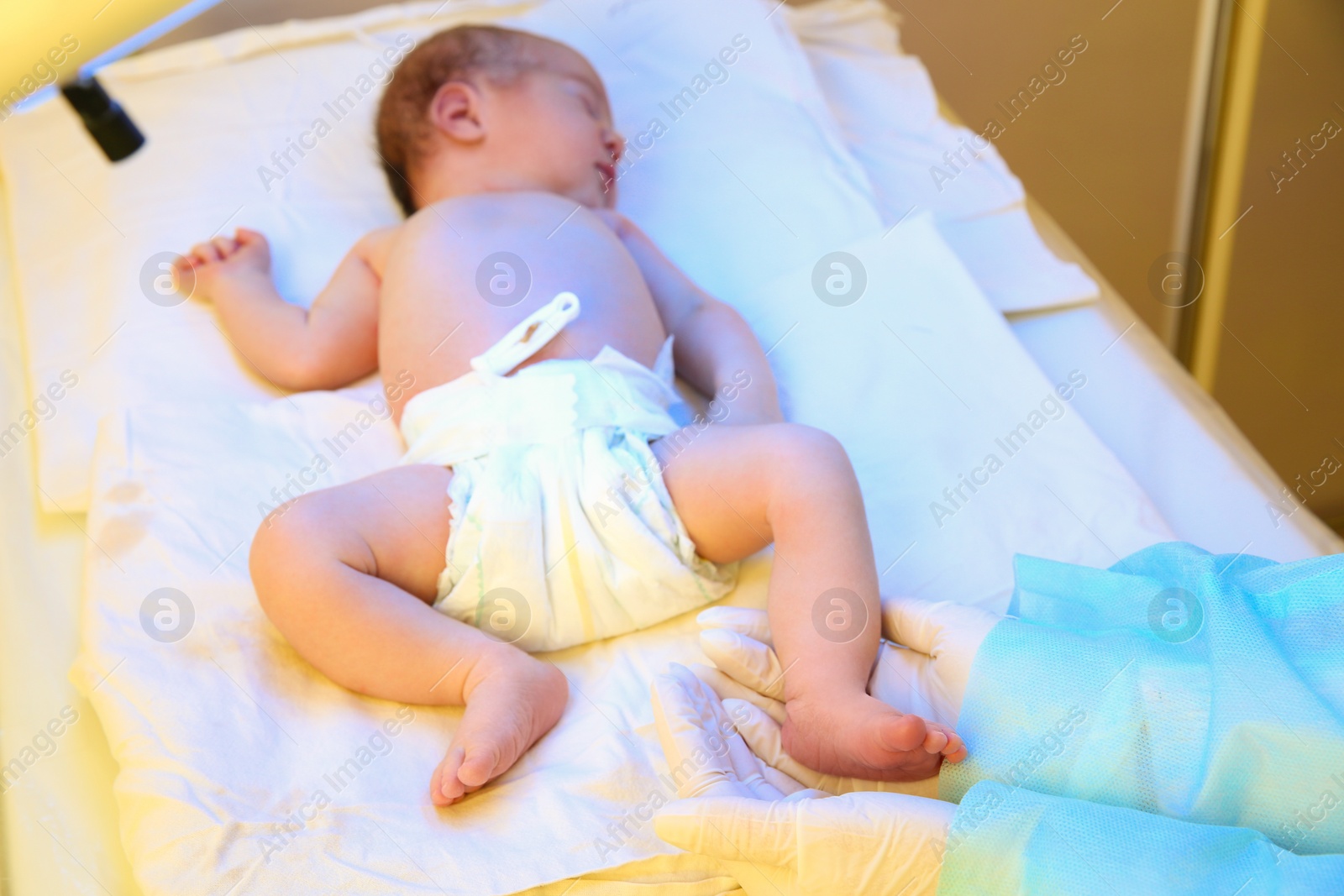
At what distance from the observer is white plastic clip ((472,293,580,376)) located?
1.08 meters

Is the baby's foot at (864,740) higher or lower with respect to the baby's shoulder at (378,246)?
lower

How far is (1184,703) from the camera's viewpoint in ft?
2.33

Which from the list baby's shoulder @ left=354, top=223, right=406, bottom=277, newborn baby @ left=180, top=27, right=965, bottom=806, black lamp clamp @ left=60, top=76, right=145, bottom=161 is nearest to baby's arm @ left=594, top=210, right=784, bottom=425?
newborn baby @ left=180, top=27, right=965, bottom=806

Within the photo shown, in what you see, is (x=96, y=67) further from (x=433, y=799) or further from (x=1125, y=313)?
(x=1125, y=313)

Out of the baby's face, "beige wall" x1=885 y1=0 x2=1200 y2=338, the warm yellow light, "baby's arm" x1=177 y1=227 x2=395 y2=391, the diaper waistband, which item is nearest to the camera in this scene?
the warm yellow light

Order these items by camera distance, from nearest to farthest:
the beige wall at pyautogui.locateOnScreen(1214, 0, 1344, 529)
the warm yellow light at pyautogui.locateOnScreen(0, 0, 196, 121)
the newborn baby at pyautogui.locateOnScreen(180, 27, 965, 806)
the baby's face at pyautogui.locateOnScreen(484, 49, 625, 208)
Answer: the warm yellow light at pyautogui.locateOnScreen(0, 0, 196, 121)
the newborn baby at pyautogui.locateOnScreen(180, 27, 965, 806)
the baby's face at pyautogui.locateOnScreen(484, 49, 625, 208)
the beige wall at pyautogui.locateOnScreen(1214, 0, 1344, 529)

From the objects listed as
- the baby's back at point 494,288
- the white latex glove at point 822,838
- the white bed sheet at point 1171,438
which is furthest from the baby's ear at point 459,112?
the white latex glove at point 822,838

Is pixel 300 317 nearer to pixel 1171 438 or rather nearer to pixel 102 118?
pixel 102 118

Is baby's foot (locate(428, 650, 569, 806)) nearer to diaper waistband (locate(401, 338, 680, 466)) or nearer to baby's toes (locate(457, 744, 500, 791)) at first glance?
baby's toes (locate(457, 744, 500, 791))

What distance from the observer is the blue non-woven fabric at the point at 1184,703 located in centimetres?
67

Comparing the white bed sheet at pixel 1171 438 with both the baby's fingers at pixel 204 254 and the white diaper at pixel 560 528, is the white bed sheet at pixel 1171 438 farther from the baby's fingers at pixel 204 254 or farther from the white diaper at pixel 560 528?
the baby's fingers at pixel 204 254

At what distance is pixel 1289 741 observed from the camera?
67 centimetres

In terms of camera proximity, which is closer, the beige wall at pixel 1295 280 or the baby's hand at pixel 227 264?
the baby's hand at pixel 227 264

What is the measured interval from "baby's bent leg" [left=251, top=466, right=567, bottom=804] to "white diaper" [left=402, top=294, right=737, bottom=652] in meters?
0.05
